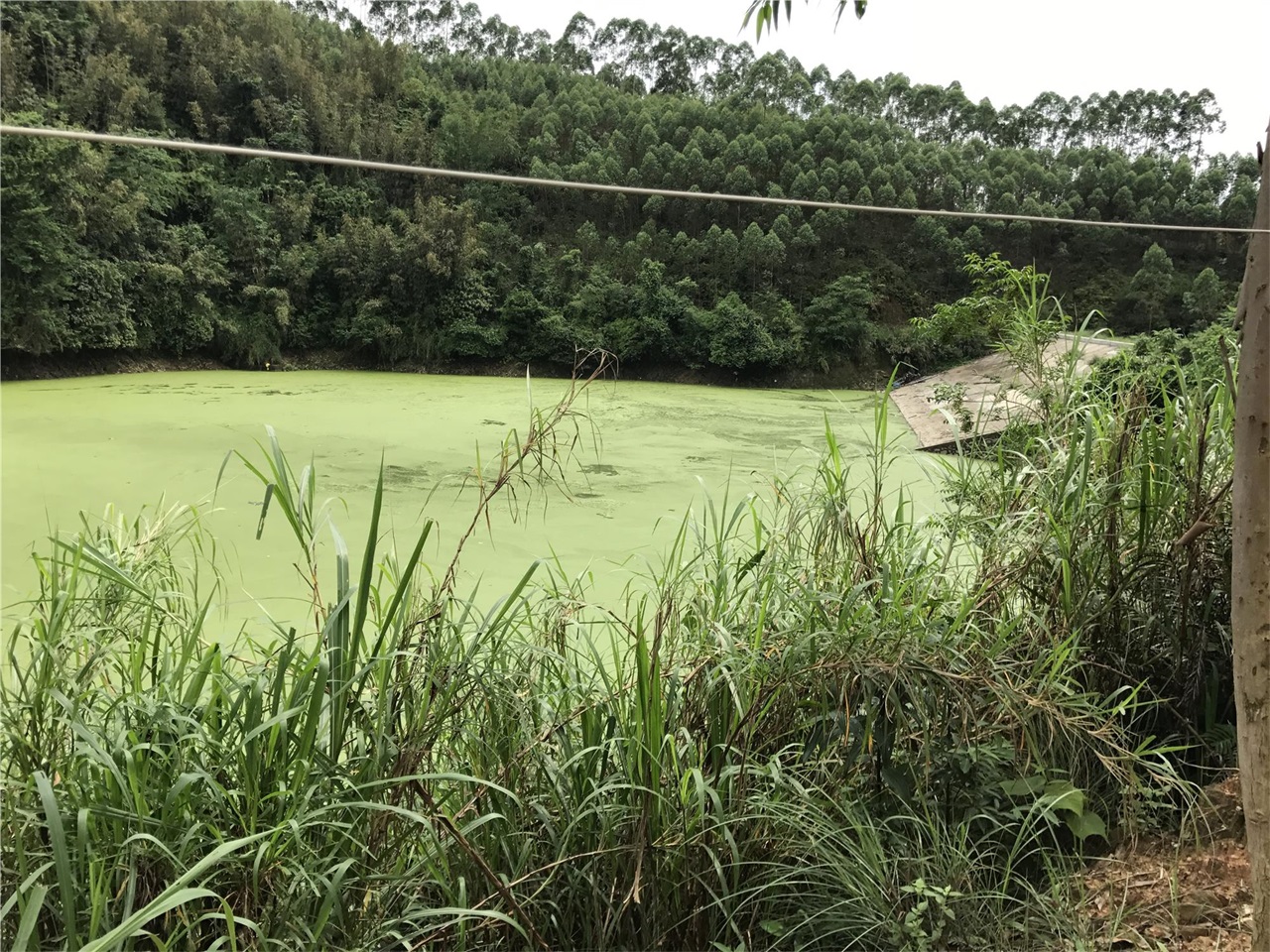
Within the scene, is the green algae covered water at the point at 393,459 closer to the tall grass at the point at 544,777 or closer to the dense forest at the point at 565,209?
the tall grass at the point at 544,777

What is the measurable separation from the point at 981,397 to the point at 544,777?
244 centimetres

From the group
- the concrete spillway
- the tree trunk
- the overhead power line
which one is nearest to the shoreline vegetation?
the tree trunk

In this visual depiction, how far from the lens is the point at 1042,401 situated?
1.78 meters

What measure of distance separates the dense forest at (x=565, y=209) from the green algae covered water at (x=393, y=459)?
2875mm

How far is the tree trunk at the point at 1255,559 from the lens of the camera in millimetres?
896

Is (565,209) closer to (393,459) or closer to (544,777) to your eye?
(393,459)

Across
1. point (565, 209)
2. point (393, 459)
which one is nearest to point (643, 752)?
point (393, 459)

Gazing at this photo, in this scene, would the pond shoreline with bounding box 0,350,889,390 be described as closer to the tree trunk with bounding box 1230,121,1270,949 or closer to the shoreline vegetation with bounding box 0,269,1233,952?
the shoreline vegetation with bounding box 0,269,1233,952

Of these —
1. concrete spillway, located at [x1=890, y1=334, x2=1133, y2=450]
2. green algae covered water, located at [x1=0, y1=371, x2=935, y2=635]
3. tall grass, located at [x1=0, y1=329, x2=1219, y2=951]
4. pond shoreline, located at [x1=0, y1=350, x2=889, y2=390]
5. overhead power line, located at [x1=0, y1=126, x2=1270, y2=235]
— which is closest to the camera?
overhead power line, located at [x1=0, y1=126, x2=1270, y2=235]

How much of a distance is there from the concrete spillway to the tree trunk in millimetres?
564

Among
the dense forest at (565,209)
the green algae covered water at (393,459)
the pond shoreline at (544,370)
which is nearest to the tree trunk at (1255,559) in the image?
the green algae covered water at (393,459)

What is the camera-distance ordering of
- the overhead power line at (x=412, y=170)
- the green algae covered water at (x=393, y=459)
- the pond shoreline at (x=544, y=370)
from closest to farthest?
the overhead power line at (x=412, y=170) → the green algae covered water at (x=393, y=459) → the pond shoreline at (x=544, y=370)

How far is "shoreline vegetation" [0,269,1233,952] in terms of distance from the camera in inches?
33.6

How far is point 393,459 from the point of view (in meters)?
4.99
